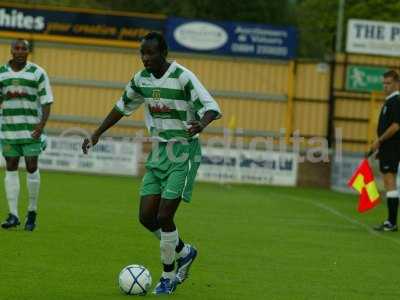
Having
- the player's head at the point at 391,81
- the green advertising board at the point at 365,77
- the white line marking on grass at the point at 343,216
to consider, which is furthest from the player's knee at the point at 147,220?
→ the green advertising board at the point at 365,77

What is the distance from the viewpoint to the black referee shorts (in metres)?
17.0

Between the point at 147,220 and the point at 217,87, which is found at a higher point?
the point at 147,220

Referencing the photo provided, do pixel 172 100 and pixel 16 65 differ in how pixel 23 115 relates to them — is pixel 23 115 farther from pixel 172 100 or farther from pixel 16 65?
pixel 172 100

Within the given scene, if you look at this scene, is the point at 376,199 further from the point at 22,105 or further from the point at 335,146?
the point at 335,146

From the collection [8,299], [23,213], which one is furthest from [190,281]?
[23,213]

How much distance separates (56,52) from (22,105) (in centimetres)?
1847

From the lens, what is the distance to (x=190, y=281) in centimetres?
1078

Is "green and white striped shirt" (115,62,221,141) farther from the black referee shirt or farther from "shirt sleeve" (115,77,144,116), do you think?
the black referee shirt

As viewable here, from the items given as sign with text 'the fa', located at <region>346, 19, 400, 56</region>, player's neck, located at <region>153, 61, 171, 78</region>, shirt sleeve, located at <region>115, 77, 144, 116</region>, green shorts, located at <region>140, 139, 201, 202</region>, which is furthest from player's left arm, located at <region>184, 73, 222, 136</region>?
sign with text 'the fa', located at <region>346, 19, 400, 56</region>

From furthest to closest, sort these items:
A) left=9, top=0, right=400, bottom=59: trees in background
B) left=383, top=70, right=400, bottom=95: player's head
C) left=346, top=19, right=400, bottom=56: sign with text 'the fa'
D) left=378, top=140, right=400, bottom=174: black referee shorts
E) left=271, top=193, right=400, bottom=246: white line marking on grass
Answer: left=9, top=0, right=400, bottom=59: trees in background, left=346, top=19, right=400, bottom=56: sign with text 'the fa', left=378, top=140, right=400, bottom=174: black referee shorts, left=383, top=70, right=400, bottom=95: player's head, left=271, top=193, right=400, bottom=246: white line marking on grass

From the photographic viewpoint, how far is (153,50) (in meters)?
9.98

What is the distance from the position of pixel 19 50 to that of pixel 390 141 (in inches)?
219

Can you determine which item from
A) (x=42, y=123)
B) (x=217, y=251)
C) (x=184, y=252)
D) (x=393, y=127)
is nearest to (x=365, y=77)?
(x=393, y=127)

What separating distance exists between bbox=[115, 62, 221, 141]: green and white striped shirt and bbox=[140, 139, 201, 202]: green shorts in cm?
9
